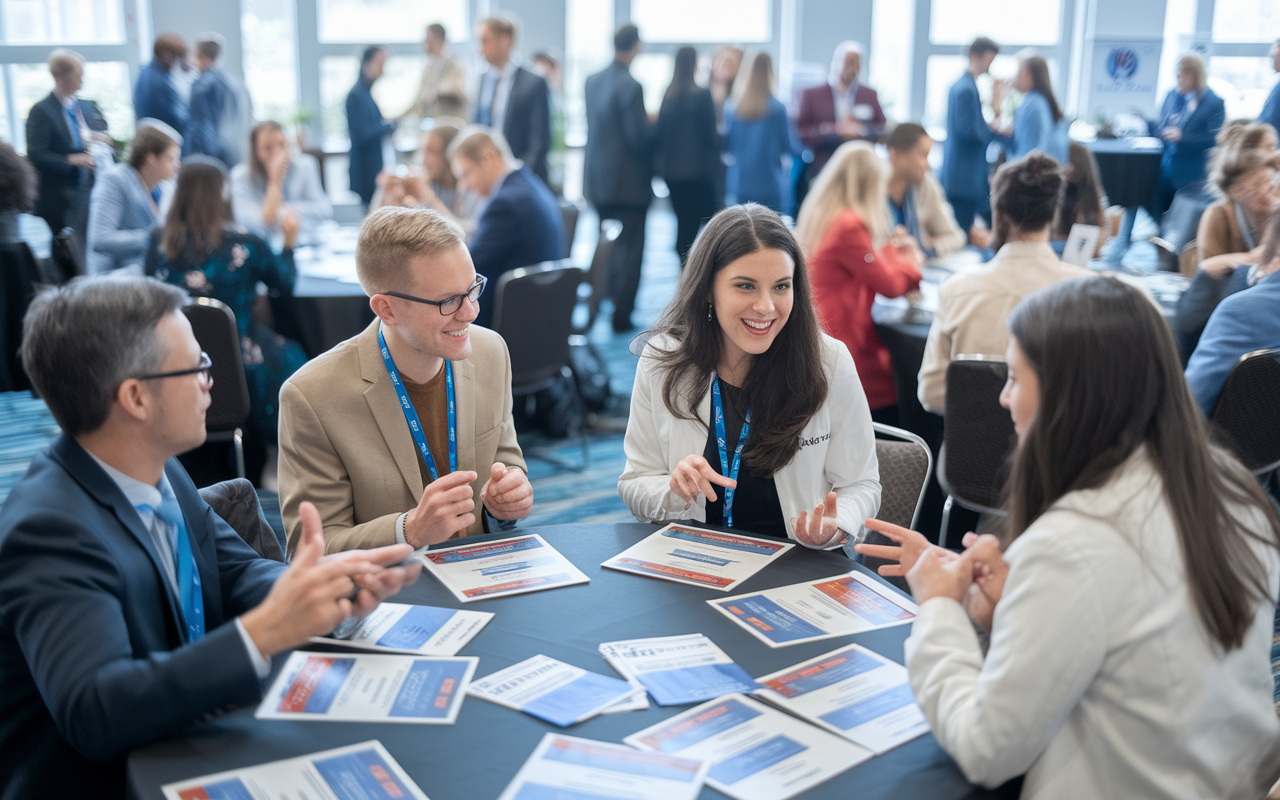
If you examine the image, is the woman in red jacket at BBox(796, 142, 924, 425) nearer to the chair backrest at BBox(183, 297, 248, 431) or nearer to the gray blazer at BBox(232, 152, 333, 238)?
the chair backrest at BBox(183, 297, 248, 431)

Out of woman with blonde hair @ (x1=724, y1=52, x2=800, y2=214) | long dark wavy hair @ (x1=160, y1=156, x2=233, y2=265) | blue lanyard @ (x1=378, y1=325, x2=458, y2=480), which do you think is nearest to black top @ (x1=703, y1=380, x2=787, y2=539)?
blue lanyard @ (x1=378, y1=325, x2=458, y2=480)

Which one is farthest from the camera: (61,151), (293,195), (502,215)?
(61,151)

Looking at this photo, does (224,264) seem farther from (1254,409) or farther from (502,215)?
(1254,409)

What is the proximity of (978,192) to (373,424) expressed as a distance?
7.05 metres

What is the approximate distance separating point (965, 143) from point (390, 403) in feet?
22.9

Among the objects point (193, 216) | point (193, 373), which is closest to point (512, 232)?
point (193, 216)

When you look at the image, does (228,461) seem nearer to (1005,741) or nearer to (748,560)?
(748,560)

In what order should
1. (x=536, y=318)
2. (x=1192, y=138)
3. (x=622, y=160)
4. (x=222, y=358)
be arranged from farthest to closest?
(x=1192, y=138)
(x=622, y=160)
(x=536, y=318)
(x=222, y=358)

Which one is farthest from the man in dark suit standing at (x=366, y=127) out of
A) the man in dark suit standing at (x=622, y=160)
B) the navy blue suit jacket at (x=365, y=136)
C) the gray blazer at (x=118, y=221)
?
the gray blazer at (x=118, y=221)

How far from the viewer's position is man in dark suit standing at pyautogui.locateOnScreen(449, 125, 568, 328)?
4.54 m

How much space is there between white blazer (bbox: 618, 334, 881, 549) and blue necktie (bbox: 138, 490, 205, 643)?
39.7 inches

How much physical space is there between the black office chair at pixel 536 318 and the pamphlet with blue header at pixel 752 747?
2734mm

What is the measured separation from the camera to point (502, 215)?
4531 mm

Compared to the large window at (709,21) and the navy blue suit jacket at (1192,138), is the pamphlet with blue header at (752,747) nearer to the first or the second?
the navy blue suit jacket at (1192,138)
